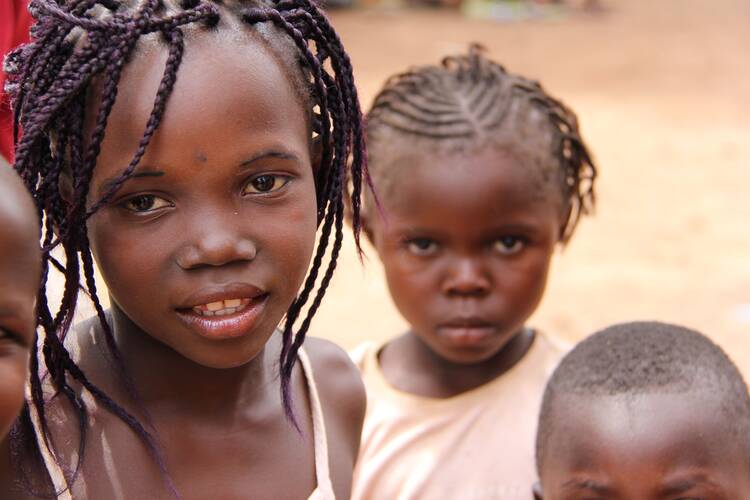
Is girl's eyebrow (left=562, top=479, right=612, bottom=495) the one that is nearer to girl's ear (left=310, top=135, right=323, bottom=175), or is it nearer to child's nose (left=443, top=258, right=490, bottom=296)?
child's nose (left=443, top=258, right=490, bottom=296)

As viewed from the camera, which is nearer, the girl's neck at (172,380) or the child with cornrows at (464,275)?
the girl's neck at (172,380)

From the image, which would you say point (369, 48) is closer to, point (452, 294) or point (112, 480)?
point (452, 294)

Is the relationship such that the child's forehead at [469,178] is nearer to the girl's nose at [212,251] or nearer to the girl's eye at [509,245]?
the girl's eye at [509,245]

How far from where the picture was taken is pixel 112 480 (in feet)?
6.15

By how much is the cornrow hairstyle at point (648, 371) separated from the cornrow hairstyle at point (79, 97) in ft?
2.68

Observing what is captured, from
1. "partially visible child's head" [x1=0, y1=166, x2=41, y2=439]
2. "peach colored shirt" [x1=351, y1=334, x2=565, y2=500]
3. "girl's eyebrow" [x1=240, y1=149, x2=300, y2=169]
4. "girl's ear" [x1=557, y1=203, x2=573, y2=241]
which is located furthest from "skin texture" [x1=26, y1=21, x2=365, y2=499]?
"girl's ear" [x1=557, y1=203, x2=573, y2=241]

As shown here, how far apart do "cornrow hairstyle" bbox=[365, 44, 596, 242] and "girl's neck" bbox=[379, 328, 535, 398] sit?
1.18ft

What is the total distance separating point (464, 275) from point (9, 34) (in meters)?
1.15

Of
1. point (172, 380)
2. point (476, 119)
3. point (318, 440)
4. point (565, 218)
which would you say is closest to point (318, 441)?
point (318, 440)

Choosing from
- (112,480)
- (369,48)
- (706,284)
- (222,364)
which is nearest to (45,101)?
(222,364)

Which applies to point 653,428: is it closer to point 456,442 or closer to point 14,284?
point 456,442

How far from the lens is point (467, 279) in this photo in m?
2.78

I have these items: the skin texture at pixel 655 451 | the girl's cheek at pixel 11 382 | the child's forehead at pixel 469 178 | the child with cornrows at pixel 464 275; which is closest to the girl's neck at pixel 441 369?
the child with cornrows at pixel 464 275

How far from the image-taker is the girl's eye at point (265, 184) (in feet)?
5.90
